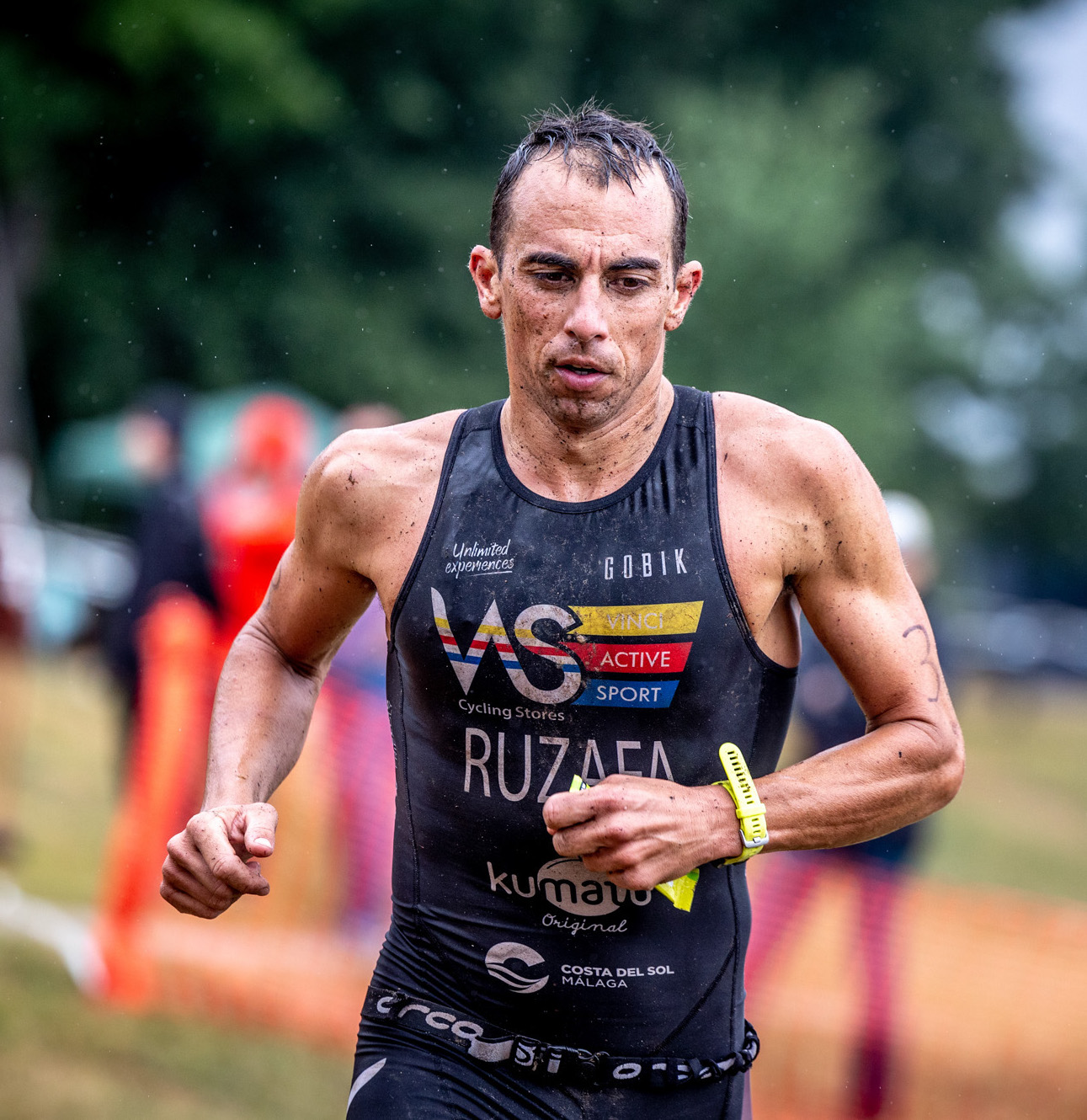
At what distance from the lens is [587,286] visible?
2.54 meters

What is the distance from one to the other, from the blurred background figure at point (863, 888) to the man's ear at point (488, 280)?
3470mm

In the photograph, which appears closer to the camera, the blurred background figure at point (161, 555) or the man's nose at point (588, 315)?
the man's nose at point (588, 315)

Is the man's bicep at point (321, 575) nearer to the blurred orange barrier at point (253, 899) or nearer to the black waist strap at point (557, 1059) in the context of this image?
the black waist strap at point (557, 1059)

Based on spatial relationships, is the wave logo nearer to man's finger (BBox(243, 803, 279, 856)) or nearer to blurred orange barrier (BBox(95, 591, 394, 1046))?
man's finger (BBox(243, 803, 279, 856))

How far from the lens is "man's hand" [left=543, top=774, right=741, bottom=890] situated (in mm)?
2275

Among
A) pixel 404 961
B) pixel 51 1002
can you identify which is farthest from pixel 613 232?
pixel 51 1002

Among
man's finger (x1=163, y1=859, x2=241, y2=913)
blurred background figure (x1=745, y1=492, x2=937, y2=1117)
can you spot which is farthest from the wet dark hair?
blurred background figure (x1=745, y1=492, x2=937, y2=1117)

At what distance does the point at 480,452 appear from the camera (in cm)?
276

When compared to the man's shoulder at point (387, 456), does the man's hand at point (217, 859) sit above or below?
below

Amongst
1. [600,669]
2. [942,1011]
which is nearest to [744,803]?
[600,669]

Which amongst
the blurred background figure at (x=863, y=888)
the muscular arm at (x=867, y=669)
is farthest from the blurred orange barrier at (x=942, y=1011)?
the muscular arm at (x=867, y=669)

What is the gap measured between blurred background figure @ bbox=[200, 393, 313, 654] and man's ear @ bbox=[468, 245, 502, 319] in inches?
153

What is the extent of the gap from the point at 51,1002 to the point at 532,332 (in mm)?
4615

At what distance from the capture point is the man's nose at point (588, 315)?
251 centimetres
